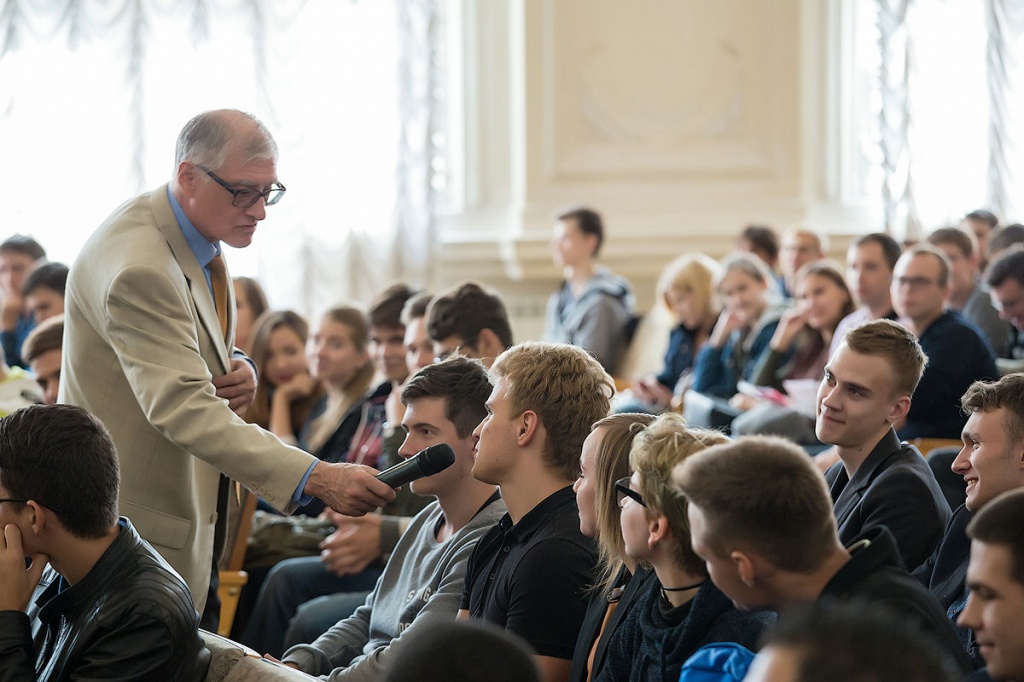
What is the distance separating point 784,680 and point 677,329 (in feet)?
17.5

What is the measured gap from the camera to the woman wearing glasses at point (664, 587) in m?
1.86

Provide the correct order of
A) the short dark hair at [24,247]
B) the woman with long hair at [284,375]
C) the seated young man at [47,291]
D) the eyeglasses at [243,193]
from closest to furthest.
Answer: the eyeglasses at [243,193]
the woman with long hair at [284,375]
the seated young man at [47,291]
the short dark hair at [24,247]

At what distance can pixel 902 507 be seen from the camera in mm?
2510

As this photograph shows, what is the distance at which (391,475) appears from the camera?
7.80ft

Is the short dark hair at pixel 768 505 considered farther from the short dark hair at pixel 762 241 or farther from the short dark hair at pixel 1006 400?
the short dark hair at pixel 762 241

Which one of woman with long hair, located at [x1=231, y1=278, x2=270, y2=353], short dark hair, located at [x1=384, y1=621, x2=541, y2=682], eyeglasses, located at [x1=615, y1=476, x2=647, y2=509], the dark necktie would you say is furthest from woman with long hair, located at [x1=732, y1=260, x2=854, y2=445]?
short dark hair, located at [x1=384, y1=621, x2=541, y2=682]

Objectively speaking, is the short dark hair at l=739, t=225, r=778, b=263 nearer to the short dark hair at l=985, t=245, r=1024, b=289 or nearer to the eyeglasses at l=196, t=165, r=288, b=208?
the short dark hair at l=985, t=245, r=1024, b=289

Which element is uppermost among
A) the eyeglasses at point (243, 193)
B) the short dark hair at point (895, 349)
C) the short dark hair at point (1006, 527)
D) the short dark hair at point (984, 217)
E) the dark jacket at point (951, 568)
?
the eyeglasses at point (243, 193)

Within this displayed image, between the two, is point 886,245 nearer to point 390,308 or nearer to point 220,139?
point 390,308

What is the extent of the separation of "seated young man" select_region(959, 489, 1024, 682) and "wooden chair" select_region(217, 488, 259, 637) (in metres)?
2.22

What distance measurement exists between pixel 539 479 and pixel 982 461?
0.94m

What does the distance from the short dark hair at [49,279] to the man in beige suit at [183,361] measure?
272 centimetres

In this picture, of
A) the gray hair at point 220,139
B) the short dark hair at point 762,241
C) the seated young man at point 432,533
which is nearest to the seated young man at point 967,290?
the short dark hair at point 762,241

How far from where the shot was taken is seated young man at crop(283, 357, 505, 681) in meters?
2.58
